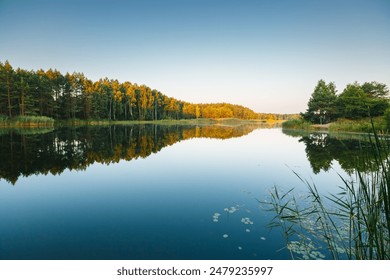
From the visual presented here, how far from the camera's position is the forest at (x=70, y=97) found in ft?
108

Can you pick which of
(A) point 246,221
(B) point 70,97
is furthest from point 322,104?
(B) point 70,97

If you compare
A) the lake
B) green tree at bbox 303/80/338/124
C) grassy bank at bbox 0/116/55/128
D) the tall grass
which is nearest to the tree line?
green tree at bbox 303/80/338/124

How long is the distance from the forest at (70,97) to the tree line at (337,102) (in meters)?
47.5

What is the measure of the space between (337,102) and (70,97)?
52.5 meters

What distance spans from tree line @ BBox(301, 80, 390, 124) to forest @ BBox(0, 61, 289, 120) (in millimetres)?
47520

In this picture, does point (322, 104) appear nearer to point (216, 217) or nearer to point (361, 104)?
point (361, 104)

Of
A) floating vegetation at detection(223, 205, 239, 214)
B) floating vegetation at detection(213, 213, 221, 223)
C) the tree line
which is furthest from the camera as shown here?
the tree line

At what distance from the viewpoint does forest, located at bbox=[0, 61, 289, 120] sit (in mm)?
32797

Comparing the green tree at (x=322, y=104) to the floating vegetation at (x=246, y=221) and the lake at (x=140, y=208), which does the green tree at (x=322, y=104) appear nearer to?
the lake at (x=140, y=208)

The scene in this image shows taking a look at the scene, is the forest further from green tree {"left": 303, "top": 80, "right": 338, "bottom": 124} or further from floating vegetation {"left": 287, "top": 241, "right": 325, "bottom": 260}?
green tree {"left": 303, "top": 80, "right": 338, "bottom": 124}
